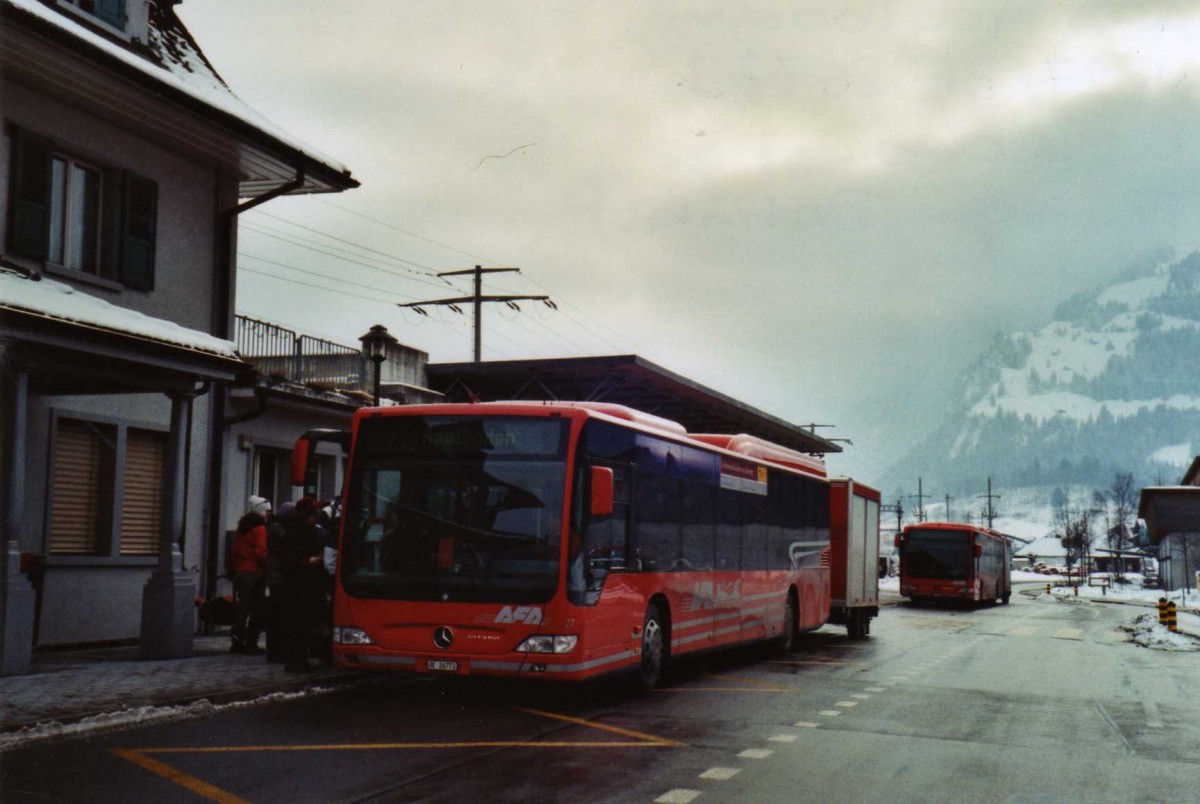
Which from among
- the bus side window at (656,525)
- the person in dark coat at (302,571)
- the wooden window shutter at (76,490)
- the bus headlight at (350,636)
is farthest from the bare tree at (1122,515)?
the bus headlight at (350,636)

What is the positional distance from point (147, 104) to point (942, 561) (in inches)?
1423

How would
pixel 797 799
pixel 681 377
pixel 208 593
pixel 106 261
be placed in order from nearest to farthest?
1. pixel 797 799
2. pixel 106 261
3. pixel 208 593
4. pixel 681 377

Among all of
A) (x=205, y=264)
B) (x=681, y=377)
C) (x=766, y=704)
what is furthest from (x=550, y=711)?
(x=681, y=377)

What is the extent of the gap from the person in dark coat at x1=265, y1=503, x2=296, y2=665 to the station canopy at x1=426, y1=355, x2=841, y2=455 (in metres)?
10.1

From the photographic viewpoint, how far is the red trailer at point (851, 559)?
24.0m

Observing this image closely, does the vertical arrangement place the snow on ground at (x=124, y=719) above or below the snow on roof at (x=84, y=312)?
below

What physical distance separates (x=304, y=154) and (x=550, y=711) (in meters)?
10.1

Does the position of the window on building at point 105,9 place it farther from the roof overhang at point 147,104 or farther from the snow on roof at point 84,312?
the snow on roof at point 84,312

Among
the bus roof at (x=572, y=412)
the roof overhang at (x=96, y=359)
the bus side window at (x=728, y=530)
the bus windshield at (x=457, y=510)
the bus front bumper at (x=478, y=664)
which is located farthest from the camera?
the bus side window at (x=728, y=530)

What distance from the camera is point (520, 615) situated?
11.7m

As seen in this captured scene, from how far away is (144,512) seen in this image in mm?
18156

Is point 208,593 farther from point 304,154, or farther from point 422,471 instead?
point 422,471

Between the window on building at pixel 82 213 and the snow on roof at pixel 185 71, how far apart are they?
1387 millimetres

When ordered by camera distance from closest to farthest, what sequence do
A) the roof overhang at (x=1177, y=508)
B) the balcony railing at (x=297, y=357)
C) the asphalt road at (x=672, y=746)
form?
1. the asphalt road at (x=672, y=746)
2. the balcony railing at (x=297, y=357)
3. the roof overhang at (x=1177, y=508)
